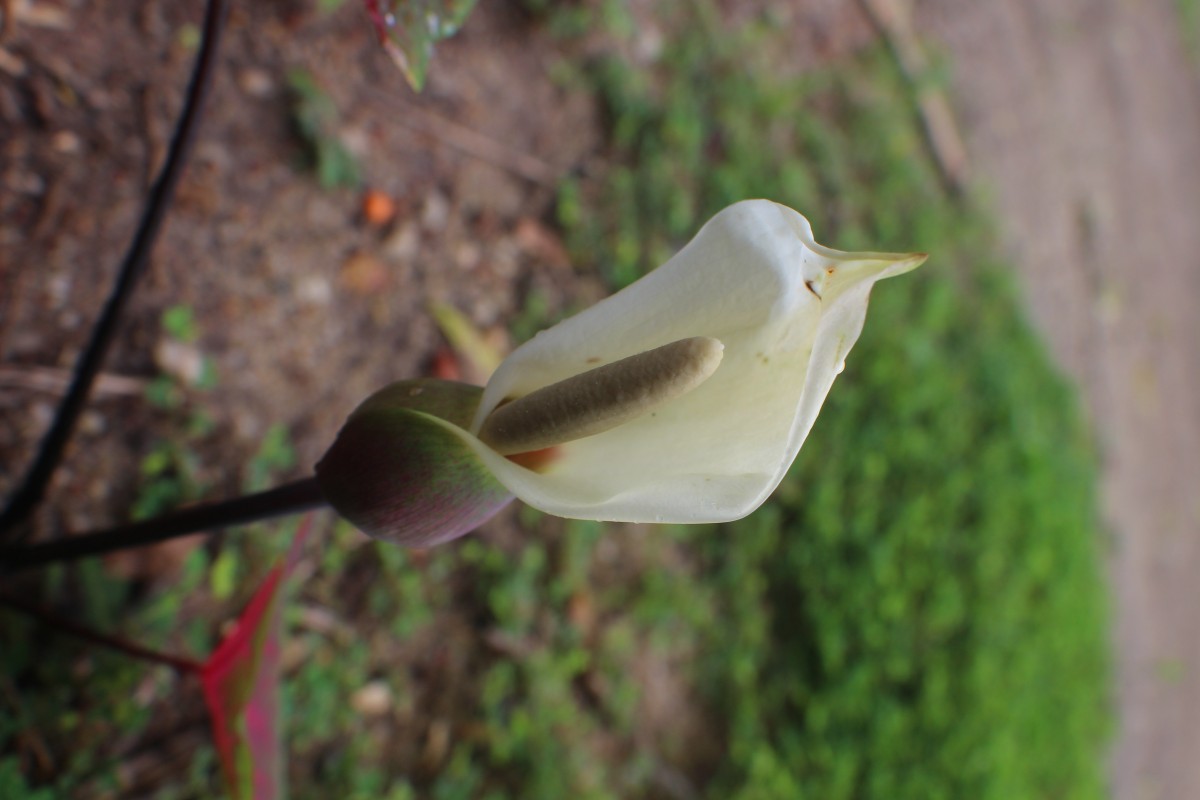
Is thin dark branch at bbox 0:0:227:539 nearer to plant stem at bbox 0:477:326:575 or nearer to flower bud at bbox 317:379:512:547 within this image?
plant stem at bbox 0:477:326:575

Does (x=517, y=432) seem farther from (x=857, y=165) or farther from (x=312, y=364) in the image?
(x=857, y=165)

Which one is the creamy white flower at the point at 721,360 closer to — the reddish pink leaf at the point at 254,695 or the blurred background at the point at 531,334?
the reddish pink leaf at the point at 254,695

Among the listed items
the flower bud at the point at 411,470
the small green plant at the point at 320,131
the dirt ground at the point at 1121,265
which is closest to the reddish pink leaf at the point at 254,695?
the flower bud at the point at 411,470

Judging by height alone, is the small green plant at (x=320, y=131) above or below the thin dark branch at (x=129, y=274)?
above

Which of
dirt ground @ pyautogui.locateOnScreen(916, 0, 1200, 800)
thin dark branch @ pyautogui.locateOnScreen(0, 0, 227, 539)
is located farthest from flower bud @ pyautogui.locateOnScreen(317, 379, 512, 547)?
dirt ground @ pyautogui.locateOnScreen(916, 0, 1200, 800)

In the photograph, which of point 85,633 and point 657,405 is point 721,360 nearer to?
point 657,405

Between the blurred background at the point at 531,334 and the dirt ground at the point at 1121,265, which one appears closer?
the blurred background at the point at 531,334

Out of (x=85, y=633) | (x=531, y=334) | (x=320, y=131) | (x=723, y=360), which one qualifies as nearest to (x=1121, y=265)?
(x=531, y=334)
